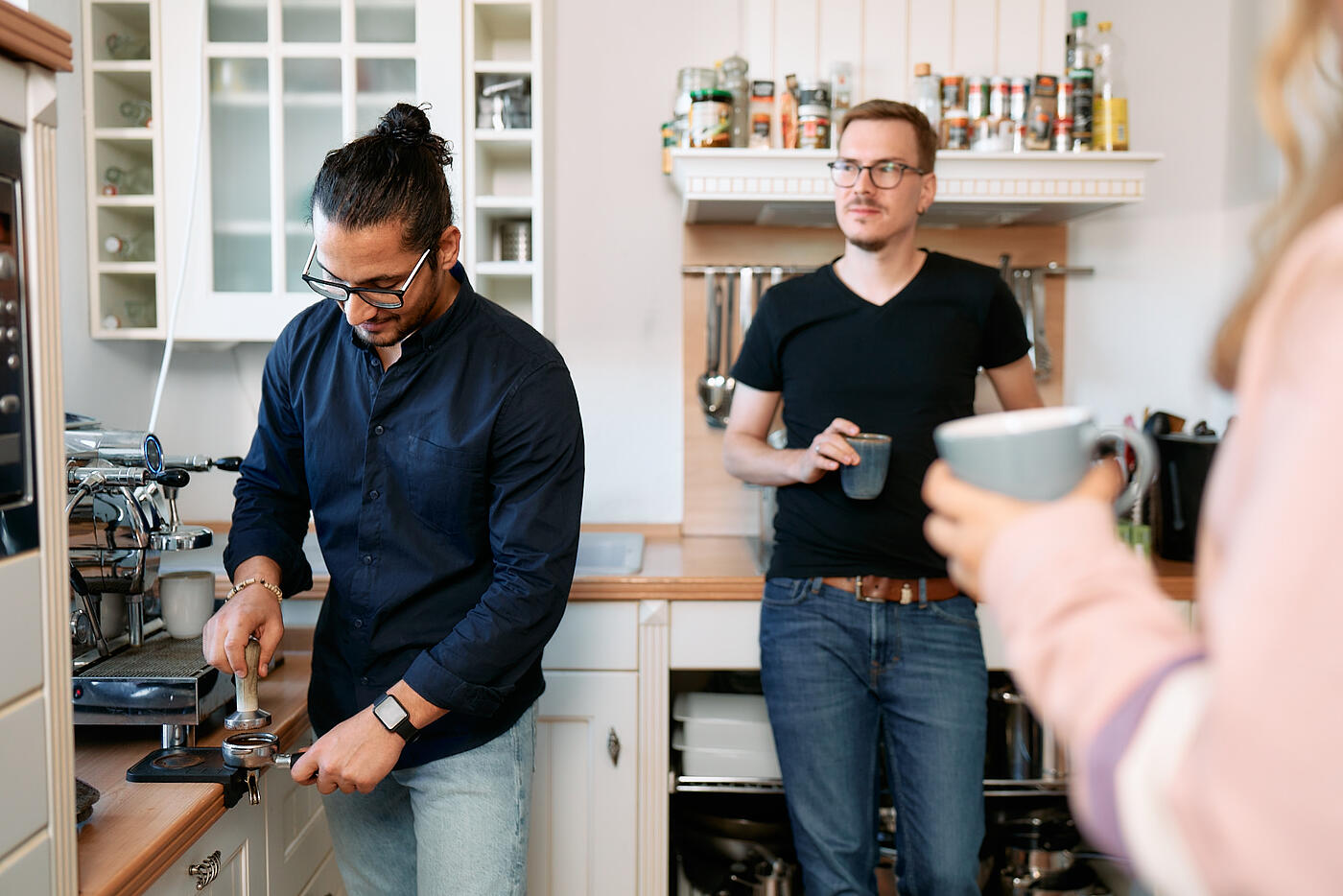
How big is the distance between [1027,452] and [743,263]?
194 centimetres

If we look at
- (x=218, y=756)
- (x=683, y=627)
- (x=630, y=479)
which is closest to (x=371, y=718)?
(x=218, y=756)

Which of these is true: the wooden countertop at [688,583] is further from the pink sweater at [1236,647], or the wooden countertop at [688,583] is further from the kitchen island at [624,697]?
the pink sweater at [1236,647]

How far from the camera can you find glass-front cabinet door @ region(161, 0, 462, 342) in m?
2.09

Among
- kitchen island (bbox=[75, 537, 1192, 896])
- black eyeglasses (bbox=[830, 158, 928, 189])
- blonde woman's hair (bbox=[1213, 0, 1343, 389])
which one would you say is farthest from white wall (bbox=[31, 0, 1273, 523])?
blonde woman's hair (bbox=[1213, 0, 1343, 389])

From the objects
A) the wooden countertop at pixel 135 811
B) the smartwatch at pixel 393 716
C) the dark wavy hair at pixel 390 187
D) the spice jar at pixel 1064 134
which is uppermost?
the spice jar at pixel 1064 134

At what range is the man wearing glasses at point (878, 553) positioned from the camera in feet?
5.20

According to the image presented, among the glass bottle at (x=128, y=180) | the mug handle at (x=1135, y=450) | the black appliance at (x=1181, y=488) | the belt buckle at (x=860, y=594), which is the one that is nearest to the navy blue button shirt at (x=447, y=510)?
the belt buckle at (x=860, y=594)

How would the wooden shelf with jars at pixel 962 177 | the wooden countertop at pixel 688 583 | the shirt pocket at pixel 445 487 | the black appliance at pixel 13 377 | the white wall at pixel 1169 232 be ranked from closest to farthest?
the black appliance at pixel 13 377 < the shirt pocket at pixel 445 487 < the wooden countertop at pixel 688 583 < the wooden shelf with jars at pixel 962 177 < the white wall at pixel 1169 232

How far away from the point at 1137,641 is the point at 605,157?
216cm

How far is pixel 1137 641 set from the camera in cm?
46

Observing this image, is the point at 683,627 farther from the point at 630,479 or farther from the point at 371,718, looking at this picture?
the point at 371,718

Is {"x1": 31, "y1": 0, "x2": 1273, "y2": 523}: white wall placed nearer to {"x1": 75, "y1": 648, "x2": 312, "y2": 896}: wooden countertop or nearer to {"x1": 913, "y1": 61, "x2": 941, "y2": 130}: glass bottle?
{"x1": 913, "y1": 61, "x2": 941, "y2": 130}: glass bottle

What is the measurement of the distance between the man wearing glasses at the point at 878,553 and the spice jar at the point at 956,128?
41 cm

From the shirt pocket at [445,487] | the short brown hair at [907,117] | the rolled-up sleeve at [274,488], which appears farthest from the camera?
the short brown hair at [907,117]
